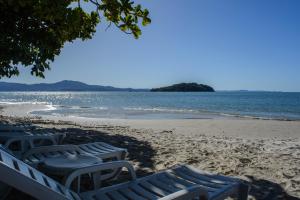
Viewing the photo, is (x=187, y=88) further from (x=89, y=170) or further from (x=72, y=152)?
(x=89, y=170)

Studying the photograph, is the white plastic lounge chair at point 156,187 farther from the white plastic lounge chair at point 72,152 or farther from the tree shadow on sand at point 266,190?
the white plastic lounge chair at point 72,152

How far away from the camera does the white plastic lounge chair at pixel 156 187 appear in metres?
2.47

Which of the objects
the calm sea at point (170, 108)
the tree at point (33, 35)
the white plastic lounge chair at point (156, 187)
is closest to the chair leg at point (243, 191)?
the white plastic lounge chair at point (156, 187)

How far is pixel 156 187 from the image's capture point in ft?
10.3

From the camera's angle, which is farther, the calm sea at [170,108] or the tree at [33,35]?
the calm sea at [170,108]

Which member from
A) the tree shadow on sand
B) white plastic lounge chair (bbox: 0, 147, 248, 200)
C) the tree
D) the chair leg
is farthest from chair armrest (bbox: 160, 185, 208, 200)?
the tree

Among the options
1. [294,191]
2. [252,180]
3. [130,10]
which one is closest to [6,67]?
[130,10]

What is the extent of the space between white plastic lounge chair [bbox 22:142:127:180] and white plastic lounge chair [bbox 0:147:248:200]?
3.80ft

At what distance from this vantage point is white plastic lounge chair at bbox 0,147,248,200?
247cm

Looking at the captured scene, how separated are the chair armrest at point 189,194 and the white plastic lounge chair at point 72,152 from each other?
76.4 inches

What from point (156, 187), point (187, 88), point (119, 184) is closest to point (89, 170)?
point (119, 184)

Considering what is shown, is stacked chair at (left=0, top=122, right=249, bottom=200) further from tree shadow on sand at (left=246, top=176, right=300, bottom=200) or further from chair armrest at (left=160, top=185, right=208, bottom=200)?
tree shadow on sand at (left=246, top=176, right=300, bottom=200)

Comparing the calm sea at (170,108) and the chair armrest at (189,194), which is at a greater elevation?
the chair armrest at (189,194)

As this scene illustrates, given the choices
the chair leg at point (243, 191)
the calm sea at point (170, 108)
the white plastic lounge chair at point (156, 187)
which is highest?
the white plastic lounge chair at point (156, 187)
